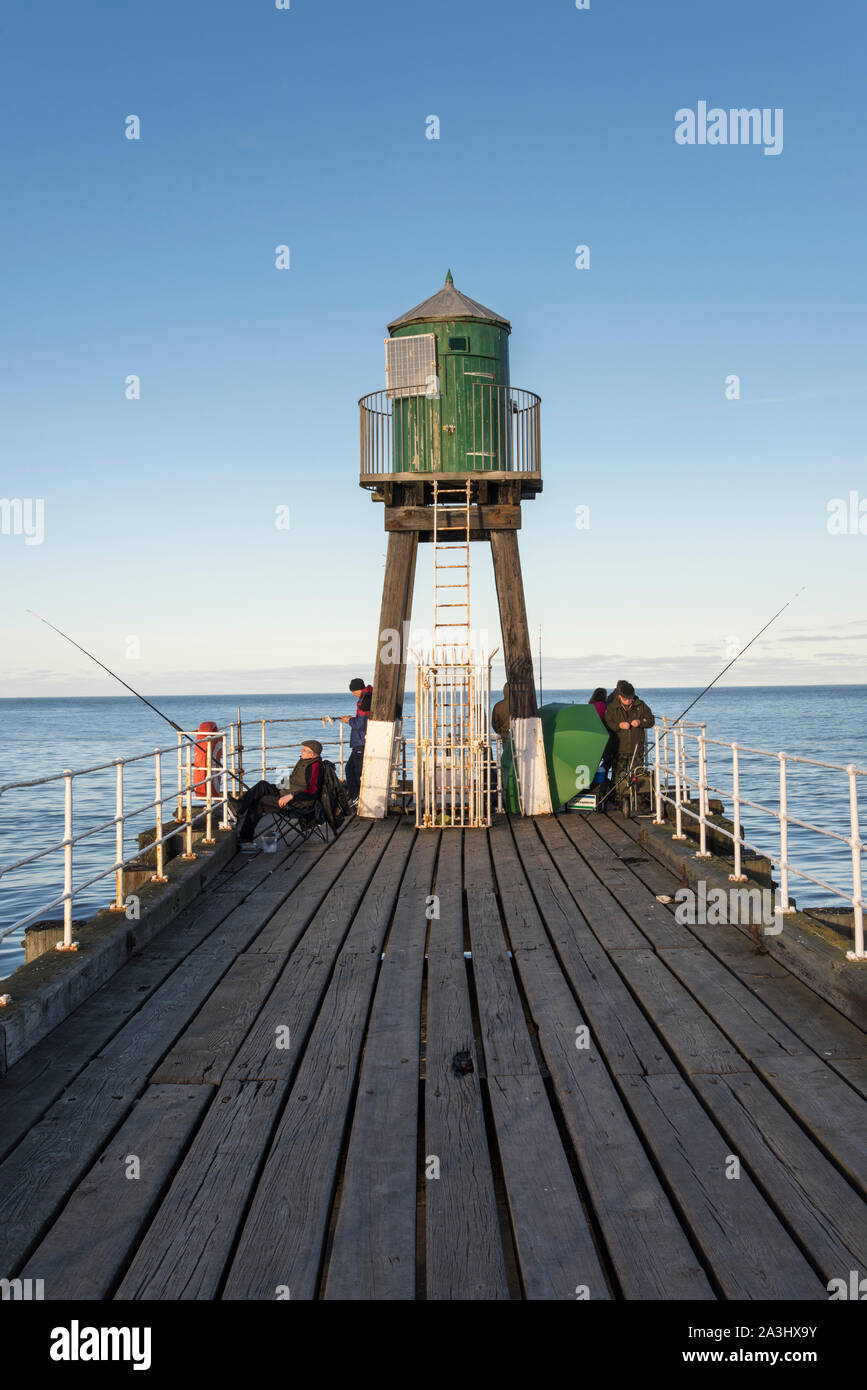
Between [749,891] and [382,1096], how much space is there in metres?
4.02

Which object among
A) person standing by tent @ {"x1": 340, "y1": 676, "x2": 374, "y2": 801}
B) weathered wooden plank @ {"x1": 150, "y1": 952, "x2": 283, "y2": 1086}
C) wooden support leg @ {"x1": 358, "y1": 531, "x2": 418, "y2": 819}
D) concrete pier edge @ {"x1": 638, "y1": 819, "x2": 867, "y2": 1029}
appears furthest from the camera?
person standing by tent @ {"x1": 340, "y1": 676, "x2": 374, "y2": 801}

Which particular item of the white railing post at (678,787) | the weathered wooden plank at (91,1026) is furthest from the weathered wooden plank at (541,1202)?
the white railing post at (678,787)

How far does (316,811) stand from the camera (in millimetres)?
11969

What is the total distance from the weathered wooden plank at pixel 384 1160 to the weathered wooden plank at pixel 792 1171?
130 centimetres

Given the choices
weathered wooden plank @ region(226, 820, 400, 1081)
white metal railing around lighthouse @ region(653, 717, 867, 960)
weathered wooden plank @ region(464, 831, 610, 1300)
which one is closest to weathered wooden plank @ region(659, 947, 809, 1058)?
white metal railing around lighthouse @ region(653, 717, 867, 960)

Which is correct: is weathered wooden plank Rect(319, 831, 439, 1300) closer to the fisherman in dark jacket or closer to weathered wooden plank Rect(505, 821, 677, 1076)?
weathered wooden plank Rect(505, 821, 677, 1076)

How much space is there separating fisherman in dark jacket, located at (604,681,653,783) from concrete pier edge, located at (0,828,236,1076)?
677 centimetres

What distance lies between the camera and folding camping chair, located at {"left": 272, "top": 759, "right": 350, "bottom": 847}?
11750 millimetres

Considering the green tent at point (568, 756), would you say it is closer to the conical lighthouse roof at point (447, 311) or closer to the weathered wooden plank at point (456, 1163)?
the conical lighthouse roof at point (447, 311)

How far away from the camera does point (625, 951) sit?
7195 mm

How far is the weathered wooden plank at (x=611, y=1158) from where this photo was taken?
129 inches

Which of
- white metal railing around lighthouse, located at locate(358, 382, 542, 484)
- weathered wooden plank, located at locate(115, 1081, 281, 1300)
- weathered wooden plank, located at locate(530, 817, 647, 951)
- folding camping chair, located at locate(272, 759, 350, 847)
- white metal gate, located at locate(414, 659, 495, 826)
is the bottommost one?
weathered wooden plank, located at locate(115, 1081, 281, 1300)

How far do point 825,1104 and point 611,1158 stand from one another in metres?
1.09

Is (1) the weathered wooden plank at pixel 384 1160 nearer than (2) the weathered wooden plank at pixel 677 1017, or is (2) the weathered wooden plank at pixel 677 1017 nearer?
(1) the weathered wooden plank at pixel 384 1160
